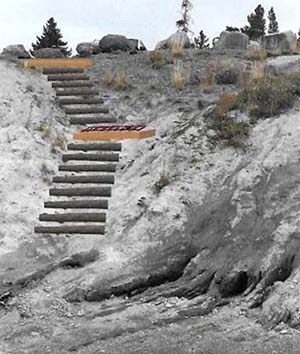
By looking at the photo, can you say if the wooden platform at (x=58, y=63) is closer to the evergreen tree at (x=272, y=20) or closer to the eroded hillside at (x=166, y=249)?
the eroded hillside at (x=166, y=249)

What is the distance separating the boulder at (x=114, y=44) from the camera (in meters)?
18.8

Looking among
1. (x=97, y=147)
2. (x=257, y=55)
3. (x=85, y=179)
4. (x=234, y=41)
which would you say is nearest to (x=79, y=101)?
(x=97, y=147)

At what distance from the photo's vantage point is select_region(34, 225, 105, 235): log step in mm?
10133

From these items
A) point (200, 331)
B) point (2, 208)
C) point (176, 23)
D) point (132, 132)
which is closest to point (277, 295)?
point (200, 331)

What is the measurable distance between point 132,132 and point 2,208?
3.13m

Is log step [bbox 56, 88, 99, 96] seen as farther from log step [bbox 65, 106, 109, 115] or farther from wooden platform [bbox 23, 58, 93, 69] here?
wooden platform [bbox 23, 58, 93, 69]

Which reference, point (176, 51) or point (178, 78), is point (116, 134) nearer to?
point (178, 78)

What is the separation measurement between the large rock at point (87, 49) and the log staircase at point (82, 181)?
4.20 metres

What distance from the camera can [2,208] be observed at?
34.5 ft

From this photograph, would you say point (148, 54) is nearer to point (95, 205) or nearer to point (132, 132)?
point (132, 132)

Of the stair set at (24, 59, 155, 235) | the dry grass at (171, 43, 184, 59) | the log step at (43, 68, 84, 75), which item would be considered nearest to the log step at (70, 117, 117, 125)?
the stair set at (24, 59, 155, 235)

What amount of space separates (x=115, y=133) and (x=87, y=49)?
681cm

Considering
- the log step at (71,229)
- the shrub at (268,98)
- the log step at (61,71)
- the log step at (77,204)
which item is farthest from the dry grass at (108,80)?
the log step at (71,229)

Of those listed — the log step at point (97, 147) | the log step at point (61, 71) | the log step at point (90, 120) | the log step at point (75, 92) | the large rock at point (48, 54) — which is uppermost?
the large rock at point (48, 54)
